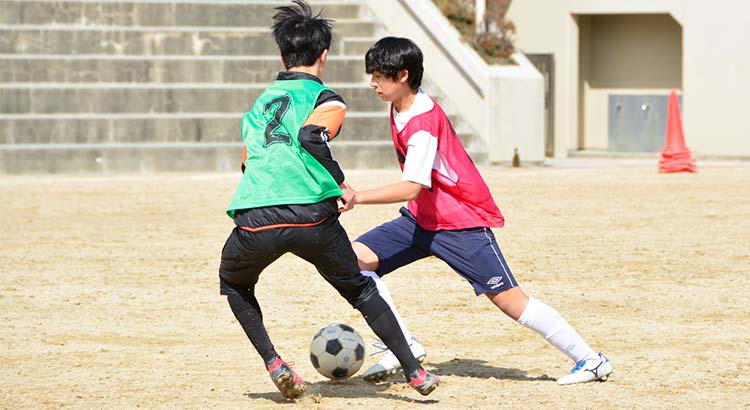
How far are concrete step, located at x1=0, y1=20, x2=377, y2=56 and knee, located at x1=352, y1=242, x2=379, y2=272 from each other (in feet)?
46.3

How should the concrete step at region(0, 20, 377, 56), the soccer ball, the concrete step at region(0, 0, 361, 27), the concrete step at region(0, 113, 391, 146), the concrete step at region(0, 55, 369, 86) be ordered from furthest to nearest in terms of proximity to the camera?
the concrete step at region(0, 0, 361, 27), the concrete step at region(0, 20, 377, 56), the concrete step at region(0, 55, 369, 86), the concrete step at region(0, 113, 391, 146), the soccer ball

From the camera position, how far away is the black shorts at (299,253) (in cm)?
509

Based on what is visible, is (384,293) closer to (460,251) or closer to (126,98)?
(460,251)

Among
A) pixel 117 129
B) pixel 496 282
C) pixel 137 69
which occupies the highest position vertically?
pixel 137 69

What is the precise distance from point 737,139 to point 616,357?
1607 centimetres

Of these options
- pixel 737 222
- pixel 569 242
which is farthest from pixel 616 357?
pixel 737 222

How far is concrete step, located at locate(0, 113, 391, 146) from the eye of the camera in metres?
18.1

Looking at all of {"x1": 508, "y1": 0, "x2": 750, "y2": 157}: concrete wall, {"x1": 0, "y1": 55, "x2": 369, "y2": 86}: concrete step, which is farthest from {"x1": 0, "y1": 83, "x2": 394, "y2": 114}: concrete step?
{"x1": 508, "y1": 0, "x2": 750, "y2": 157}: concrete wall

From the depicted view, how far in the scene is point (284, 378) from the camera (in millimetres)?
5246

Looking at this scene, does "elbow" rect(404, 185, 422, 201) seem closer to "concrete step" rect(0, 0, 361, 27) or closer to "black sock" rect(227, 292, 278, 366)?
"black sock" rect(227, 292, 278, 366)

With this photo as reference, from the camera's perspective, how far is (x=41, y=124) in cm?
1817

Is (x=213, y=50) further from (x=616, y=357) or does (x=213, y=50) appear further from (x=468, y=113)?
(x=616, y=357)

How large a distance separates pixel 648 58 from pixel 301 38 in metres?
20.0

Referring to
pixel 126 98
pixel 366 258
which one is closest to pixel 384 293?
pixel 366 258
